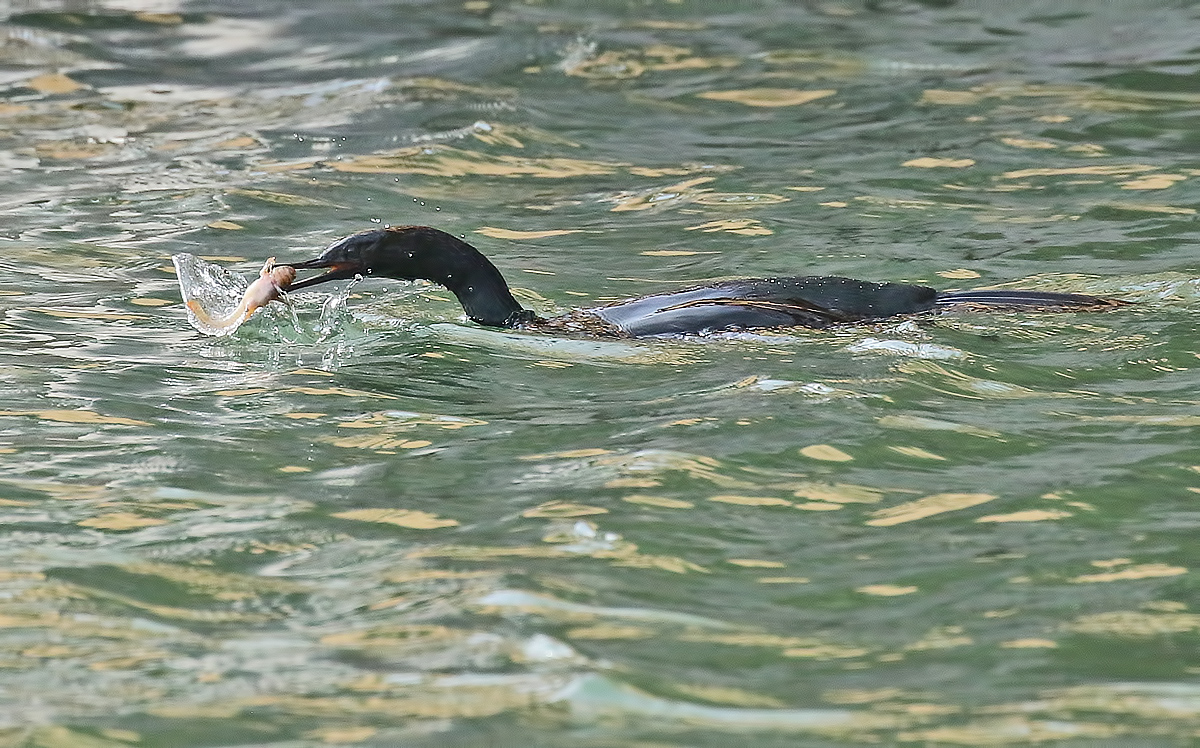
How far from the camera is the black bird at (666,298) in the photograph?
6.98m

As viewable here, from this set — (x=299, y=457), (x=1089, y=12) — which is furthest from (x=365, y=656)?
(x=1089, y=12)

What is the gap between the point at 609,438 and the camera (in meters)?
5.73

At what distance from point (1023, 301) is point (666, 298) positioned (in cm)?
143

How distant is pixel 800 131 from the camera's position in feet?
38.9

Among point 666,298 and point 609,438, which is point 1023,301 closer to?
point 666,298

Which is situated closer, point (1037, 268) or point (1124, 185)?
point (1037, 268)

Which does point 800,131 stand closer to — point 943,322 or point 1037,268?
point 1037,268

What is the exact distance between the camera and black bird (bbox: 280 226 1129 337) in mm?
6980

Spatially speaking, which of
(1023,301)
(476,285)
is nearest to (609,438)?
(476,285)

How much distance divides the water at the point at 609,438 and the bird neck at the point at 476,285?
138 mm

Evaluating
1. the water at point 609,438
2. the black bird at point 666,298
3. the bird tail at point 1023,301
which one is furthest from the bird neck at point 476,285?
the bird tail at point 1023,301

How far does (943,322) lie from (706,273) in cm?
170

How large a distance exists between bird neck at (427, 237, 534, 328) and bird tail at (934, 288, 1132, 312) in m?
1.73

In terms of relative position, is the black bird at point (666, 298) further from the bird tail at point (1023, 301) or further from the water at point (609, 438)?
the water at point (609, 438)
